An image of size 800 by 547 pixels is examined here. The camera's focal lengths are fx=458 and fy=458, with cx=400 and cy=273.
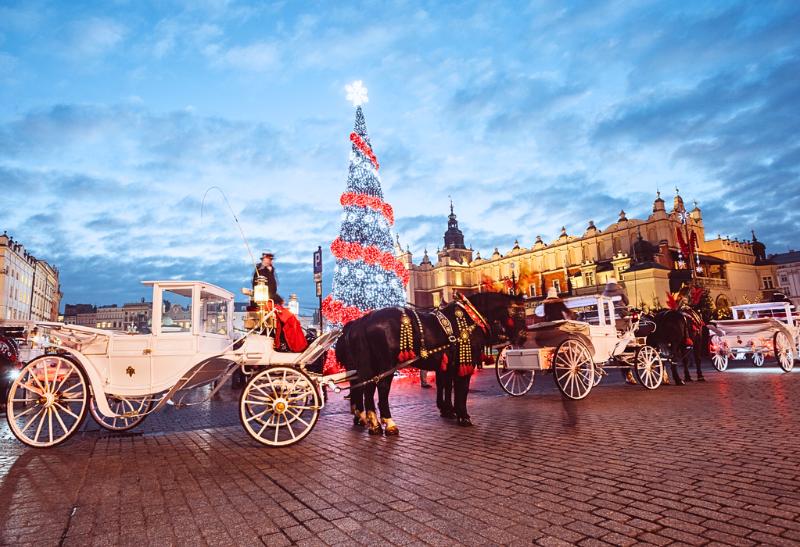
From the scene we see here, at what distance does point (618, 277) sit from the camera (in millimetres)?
54656

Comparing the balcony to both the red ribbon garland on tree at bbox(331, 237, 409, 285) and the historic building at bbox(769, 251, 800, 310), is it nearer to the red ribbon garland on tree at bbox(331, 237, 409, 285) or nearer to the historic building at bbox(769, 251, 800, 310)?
the historic building at bbox(769, 251, 800, 310)

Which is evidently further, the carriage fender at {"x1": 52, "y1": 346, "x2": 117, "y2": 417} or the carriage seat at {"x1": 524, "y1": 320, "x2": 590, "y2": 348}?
the carriage seat at {"x1": 524, "y1": 320, "x2": 590, "y2": 348}

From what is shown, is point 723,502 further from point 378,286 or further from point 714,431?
point 378,286

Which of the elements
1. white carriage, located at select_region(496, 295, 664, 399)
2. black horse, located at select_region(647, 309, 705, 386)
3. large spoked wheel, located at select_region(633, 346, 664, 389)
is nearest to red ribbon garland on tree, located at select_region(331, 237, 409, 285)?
white carriage, located at select_region(496, 295, 664, 399)

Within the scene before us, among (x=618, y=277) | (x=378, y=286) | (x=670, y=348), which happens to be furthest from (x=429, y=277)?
(x=670, y=348)

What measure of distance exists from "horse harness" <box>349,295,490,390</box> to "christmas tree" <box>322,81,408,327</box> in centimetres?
1569

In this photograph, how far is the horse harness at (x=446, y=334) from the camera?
6.95 m

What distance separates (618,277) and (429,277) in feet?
115

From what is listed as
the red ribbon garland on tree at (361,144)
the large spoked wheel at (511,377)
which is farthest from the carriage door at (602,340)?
the red ribbon garland on tree at (361,144)

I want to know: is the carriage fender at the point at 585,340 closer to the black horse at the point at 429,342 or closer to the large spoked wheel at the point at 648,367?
the large spoked wheel at the point at 648,367

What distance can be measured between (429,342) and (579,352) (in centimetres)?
443

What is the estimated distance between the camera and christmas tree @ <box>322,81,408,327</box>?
23.5 m

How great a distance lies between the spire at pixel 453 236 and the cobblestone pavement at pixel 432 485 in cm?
8406

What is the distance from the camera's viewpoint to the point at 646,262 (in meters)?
52.4
